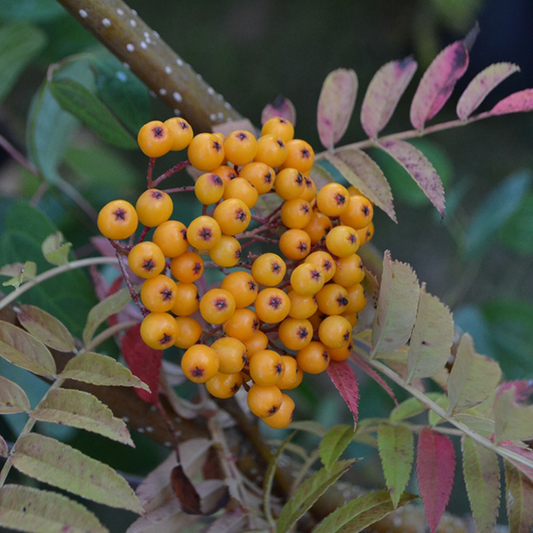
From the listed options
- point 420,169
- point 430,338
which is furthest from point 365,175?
point 430,338

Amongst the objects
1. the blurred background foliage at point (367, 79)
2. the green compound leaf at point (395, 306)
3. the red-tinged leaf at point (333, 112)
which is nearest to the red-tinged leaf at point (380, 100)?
the red-tinged leaf at point (333, 112)

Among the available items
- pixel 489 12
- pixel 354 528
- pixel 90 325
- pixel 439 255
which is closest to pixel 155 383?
pixel 90 325

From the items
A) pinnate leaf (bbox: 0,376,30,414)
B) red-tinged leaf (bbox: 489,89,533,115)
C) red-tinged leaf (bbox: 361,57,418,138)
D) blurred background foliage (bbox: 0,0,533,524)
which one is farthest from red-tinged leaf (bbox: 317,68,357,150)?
blurred background foliage (bbox: 0,0,533,524)

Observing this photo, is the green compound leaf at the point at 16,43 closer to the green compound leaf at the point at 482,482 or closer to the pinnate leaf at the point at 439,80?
the pinnate leaf at the point at 439,80

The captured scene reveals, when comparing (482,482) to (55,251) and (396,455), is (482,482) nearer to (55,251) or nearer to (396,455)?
Result: (396,455)

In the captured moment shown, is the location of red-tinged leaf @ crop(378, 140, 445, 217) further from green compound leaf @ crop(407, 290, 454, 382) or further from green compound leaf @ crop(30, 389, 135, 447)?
green compound leaf @ crop(30, 389, 135, 447)
